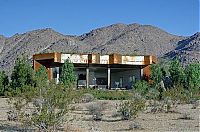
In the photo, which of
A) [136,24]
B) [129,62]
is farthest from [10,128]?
[136,24]

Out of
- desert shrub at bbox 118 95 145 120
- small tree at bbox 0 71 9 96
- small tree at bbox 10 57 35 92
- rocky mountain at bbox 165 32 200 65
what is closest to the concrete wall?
small tree at bbox 0 71 9 96

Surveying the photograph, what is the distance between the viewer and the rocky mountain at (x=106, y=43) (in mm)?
140125

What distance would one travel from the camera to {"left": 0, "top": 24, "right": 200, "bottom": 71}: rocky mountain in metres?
140

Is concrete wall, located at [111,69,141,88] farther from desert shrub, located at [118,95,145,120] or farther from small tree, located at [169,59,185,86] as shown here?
desert shrub, located at [118,95,145,120]

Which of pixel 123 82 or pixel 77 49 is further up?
pixel 77 49

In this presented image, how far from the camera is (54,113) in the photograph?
16.9 m

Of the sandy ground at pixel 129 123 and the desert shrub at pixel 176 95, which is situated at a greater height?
the desert shrub at pixel 176 95

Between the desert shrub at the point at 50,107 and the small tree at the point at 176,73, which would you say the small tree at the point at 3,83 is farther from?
the desert shrub at the point at 50,107

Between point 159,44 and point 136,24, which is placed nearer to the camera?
point 159,44

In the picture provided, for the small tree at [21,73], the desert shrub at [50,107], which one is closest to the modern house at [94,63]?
the small tree at [21,73]

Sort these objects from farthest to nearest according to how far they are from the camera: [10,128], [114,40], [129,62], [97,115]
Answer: [114,40] → [129,62] → [97,115] → [10,128]

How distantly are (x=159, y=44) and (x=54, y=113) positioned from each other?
14294 centimetres

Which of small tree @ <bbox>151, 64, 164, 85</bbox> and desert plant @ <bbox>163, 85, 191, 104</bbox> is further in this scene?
small tree @ <bbox>151, 64, 164, 85</bbox>

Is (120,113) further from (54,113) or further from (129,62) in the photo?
(129,62)
